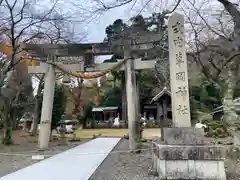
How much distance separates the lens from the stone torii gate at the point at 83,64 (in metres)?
12.0

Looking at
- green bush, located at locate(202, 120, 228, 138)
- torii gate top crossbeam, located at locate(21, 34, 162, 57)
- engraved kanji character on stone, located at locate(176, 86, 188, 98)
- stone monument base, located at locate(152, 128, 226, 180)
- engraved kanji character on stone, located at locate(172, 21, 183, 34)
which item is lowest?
stone monument base, located at locate(152, 128, 226, 180)

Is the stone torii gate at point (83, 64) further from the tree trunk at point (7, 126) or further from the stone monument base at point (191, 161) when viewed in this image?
the stone monument base at point (191, 161)

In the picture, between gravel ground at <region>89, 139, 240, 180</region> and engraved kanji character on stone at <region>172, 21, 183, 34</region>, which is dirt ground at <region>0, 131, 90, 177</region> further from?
engraved kanji character on stone at <region>172, 21, 183, 34</region>

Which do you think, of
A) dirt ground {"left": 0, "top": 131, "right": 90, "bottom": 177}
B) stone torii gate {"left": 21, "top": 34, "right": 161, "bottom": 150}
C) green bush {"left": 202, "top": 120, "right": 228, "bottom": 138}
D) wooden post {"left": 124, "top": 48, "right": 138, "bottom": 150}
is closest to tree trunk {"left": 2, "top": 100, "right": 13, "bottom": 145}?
dirt ground {"left": 0, "top": 131, "right": 90, "bottom": 177}

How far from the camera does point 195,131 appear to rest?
6074 millimetres

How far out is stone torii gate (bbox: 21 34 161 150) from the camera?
12.0 meters

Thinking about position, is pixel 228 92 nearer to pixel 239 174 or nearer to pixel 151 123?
pixel 239 174

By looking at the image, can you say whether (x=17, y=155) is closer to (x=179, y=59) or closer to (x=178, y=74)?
(x=178, y=74)

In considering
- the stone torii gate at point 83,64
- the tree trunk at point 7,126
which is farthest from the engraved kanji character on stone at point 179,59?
the tree trunk at point 7,126

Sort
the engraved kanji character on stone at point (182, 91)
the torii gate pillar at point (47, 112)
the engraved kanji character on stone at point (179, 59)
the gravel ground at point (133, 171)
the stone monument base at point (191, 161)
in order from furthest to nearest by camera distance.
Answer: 1. the torii gate pillar at point (47, 112)
2. the engraved kanji character on stone at point (179, 59)
3. the engraved kanji character on stone at point (182, 91)
4. the gravel ground at point (133, 171)
5. the stone monument base at point (191, 161)

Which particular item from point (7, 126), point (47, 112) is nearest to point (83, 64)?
point (47, 112)

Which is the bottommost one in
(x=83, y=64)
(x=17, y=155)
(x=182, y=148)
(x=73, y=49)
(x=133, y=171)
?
(x=133, y=171)

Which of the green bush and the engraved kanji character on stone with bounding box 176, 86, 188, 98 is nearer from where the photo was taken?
the engraved kanji character on stone with bounding box 176, 86, 188, 98

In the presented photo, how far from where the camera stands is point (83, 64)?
43.3 feet
